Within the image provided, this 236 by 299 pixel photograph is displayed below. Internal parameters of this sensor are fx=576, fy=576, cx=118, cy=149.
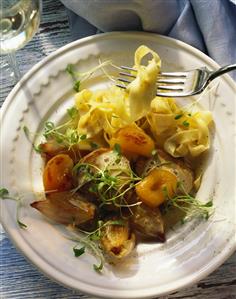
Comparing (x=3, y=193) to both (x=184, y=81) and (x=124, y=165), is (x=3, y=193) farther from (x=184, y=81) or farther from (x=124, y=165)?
(x=184, y=81)

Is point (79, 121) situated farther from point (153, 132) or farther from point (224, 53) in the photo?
point (224, 53)

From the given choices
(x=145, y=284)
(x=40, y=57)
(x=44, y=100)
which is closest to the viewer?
(x=145, y=284)

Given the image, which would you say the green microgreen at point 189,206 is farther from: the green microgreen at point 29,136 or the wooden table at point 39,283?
the green microgreen at point 29,136

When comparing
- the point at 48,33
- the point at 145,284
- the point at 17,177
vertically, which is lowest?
the point at 145,284

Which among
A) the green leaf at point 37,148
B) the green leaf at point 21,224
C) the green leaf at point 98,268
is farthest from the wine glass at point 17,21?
the green leaf at point 98,268

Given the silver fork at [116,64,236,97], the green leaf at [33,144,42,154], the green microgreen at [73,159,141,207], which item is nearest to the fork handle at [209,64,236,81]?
the silver fork at [116,64,236,97]

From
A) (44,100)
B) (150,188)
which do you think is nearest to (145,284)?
(150,188)
